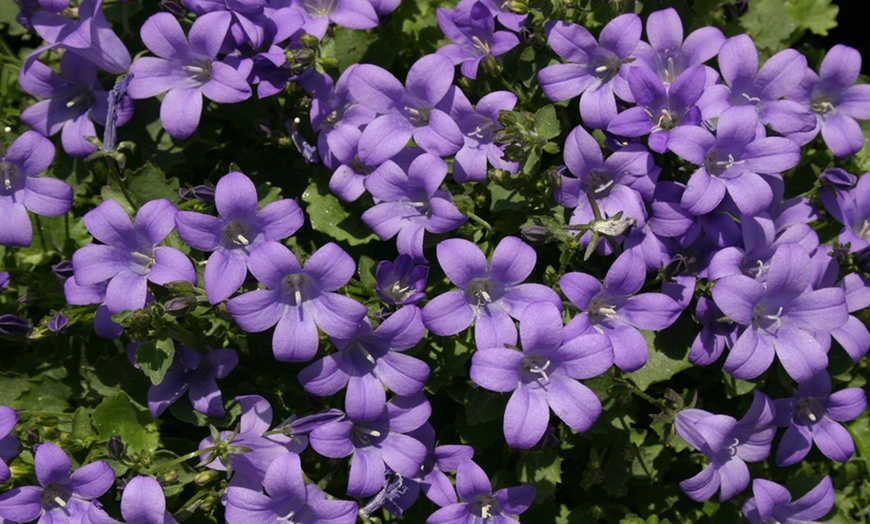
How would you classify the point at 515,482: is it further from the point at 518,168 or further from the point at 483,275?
the point at 518,168

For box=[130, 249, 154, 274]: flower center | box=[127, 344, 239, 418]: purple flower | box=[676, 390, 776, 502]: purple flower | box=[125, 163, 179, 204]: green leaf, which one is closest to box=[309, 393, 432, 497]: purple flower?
box=[127, 344, 239, 418]: purple flower

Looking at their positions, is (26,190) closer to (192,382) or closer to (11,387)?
(11,387)

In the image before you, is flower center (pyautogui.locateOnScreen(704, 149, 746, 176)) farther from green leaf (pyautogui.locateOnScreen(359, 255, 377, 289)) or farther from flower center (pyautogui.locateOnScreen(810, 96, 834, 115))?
green leaf (pyautogui.locateOnScreen(359, 255, 377, 289))

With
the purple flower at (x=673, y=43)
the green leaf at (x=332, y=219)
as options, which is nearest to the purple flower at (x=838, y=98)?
the purple flower at (x=673, y=43)

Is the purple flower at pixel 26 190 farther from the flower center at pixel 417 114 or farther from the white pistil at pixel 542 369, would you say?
the white pistil at pixel 542 369

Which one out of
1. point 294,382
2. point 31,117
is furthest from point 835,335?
point 31,117

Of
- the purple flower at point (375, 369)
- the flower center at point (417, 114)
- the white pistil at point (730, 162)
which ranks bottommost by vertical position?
the purple flower at point (375, 369)
